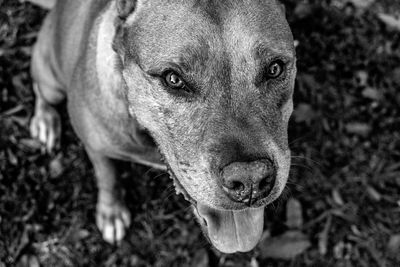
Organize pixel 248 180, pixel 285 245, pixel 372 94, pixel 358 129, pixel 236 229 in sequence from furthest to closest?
1. pixel 372 94
2. pixel 358 129
3. pixel 285 245
4. pixel 236 229
5. pixel 248 180

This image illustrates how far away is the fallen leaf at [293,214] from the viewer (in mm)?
4691

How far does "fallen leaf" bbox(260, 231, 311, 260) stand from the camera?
4.59 metres

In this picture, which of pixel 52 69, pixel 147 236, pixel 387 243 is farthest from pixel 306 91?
pixel 52 69

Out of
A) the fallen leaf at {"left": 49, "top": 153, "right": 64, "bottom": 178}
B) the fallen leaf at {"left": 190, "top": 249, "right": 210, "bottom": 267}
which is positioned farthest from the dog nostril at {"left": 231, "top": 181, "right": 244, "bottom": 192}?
the fallen leaf at {"left": 49, "top": 153, "right": 64, "bottom": 178}

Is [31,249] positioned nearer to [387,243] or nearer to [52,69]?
[52,69]

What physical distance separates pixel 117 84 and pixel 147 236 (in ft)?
5.94

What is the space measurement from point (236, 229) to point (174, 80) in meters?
1.03

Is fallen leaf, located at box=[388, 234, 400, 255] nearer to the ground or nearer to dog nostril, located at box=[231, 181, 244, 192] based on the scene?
the ground

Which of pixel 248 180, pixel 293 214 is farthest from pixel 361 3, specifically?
pixel 248 180

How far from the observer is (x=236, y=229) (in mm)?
3328

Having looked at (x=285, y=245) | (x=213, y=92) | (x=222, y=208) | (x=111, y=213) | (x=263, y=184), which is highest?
(x=213, y=92)

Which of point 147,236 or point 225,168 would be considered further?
point 147,236

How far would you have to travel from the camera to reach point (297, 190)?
479 cm

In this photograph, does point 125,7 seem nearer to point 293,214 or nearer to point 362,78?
point 293,214
